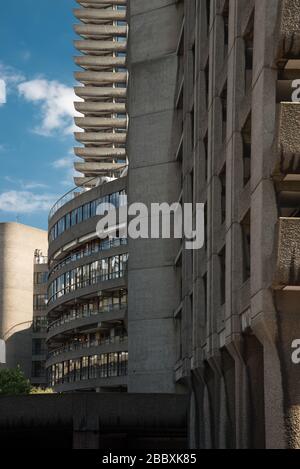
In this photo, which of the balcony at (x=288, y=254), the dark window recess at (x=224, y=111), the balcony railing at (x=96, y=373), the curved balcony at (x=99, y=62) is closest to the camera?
the balcony at (x=288, y=254)

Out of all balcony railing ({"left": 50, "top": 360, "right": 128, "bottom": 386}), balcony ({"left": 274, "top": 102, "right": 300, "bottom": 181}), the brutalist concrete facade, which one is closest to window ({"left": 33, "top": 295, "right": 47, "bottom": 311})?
balcony railing ({"left": 50, "top": 360, "right": 128, "bottom": 386})

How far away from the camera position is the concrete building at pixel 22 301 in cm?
13125

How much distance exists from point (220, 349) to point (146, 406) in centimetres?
1148

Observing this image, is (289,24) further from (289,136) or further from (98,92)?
(98,92)

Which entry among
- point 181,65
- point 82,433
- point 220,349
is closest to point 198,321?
point 220,349

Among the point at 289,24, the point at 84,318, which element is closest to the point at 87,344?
the point at 84,318

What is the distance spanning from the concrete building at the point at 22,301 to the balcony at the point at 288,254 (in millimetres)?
112014

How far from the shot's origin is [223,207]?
30.6m

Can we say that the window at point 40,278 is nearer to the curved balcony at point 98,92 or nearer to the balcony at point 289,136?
the curved balcony at point 98,92

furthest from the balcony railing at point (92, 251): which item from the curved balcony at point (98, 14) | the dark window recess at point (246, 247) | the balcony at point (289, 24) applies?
the balcony at point (289, 24)

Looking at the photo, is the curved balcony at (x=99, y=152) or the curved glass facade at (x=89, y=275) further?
the curved balcony at (x=99, y=152)

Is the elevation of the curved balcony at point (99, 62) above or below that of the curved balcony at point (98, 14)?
below

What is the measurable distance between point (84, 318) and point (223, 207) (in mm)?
56007

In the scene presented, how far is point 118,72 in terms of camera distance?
133m
